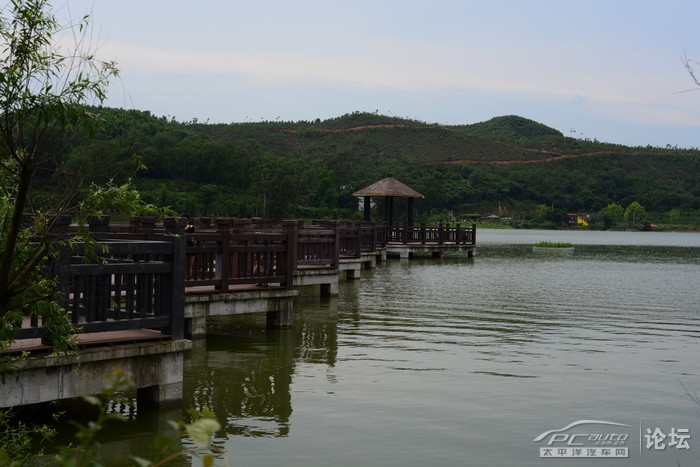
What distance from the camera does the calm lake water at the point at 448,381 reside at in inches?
283

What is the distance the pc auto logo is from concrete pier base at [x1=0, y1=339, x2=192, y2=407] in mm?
3447

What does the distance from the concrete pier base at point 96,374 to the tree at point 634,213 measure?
338 ft

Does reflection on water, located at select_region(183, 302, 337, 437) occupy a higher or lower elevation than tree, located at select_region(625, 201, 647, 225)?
lower

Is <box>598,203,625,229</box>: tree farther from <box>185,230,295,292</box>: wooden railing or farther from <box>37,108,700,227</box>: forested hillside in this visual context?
<box>185,230,295,292</box>: wooden railing

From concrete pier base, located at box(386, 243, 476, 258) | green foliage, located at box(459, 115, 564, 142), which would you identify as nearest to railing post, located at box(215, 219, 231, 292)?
concrete pier base, located at box(386, 243, 476, 258)

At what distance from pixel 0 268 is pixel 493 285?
63.3 feet

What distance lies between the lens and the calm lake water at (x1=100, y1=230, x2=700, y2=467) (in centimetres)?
720

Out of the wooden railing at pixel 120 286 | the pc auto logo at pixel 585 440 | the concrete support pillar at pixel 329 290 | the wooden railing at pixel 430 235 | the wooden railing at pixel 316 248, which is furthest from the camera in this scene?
the wooden railing at pixel 430 235

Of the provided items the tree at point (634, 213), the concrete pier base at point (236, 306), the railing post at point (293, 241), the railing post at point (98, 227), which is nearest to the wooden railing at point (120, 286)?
the railing post at point (98, 227)

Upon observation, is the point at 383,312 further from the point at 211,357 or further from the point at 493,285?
the point at 493,285

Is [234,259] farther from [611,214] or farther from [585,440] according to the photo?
[611,214]

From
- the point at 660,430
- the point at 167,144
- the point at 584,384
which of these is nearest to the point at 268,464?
the point at 660,430

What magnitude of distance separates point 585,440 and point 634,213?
102885 mm

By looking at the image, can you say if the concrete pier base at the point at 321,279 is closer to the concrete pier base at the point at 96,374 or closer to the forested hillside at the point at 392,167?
the concrete pier base at the point at 96,374
